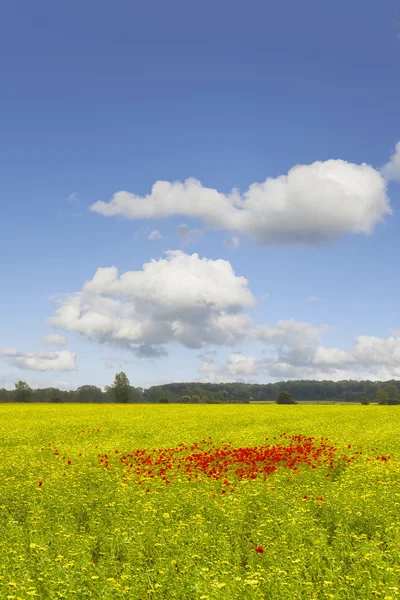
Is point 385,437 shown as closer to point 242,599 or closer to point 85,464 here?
point 85,464

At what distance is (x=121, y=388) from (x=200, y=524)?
337ft

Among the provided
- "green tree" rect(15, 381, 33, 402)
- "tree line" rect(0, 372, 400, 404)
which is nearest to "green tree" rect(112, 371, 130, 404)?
"tree line" rect(0, 372, 400, 404)

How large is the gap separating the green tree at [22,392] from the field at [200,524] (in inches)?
3816

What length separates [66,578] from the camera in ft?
28.1

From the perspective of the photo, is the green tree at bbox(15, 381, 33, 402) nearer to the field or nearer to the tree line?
the tree line

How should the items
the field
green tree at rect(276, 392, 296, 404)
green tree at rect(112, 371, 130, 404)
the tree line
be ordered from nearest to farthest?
the field → green tree at rect(276, 392, 296, 404) → green tree at rect(112, 371, 130, 404) → the tree line

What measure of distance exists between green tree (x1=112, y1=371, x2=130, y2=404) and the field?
292 ft

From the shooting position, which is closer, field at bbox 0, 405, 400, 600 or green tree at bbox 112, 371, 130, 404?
field at bbox 0, 405, 400, 600

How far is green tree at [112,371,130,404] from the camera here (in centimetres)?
11094

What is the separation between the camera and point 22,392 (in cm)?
11594

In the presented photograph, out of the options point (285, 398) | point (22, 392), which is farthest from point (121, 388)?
point (285, 398)

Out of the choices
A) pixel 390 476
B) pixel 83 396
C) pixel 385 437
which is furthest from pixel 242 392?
pixel 390 476

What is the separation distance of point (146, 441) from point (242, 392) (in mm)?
139531

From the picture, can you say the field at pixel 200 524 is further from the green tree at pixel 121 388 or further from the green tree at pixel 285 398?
the green tree at pixel 121 388
